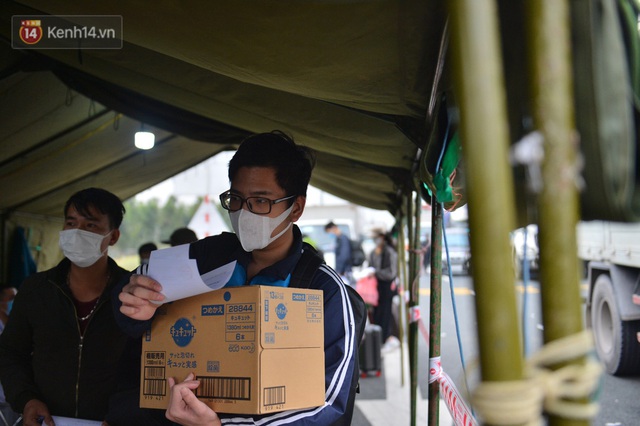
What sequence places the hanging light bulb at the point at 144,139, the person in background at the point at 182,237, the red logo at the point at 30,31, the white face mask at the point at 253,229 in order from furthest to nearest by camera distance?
the person in background at the point at 182,237
the hanging light bulb at the point at 144,139
the red logo at the point at 30,31
the white face mask at the point at 253,229

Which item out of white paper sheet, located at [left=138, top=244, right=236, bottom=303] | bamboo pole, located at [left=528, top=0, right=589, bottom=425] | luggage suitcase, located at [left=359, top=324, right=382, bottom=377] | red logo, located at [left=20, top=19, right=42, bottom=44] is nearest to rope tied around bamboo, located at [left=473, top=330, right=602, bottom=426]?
bamboo pole, located at [left=528, top=0, right=589, bottom=425]

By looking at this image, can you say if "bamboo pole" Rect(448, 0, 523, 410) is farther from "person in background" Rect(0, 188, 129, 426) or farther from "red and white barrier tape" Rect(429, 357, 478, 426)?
"person in background" Rect(0, 188, 129, 426)

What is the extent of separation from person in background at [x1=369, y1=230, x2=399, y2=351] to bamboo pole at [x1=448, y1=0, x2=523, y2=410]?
32.4ft

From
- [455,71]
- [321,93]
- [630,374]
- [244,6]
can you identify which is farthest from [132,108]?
[630,374]

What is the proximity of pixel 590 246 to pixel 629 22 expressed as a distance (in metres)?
7.81

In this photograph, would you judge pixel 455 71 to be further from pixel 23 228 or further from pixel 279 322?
pixel 23 228

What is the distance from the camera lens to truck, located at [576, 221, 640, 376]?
6.89 meters

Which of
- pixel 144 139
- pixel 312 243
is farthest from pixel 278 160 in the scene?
pixel 312 243

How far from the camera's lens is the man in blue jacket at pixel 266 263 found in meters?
1.77

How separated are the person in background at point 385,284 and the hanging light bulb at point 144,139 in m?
5.88

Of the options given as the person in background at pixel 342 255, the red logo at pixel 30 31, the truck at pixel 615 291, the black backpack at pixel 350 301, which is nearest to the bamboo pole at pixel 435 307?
the black backpack at pixel 350 301

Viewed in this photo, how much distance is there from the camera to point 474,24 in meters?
0.87

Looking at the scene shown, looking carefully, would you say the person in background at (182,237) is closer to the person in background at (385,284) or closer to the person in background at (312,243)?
Answer: the person in background at (312,243)

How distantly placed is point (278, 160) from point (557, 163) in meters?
1.46
